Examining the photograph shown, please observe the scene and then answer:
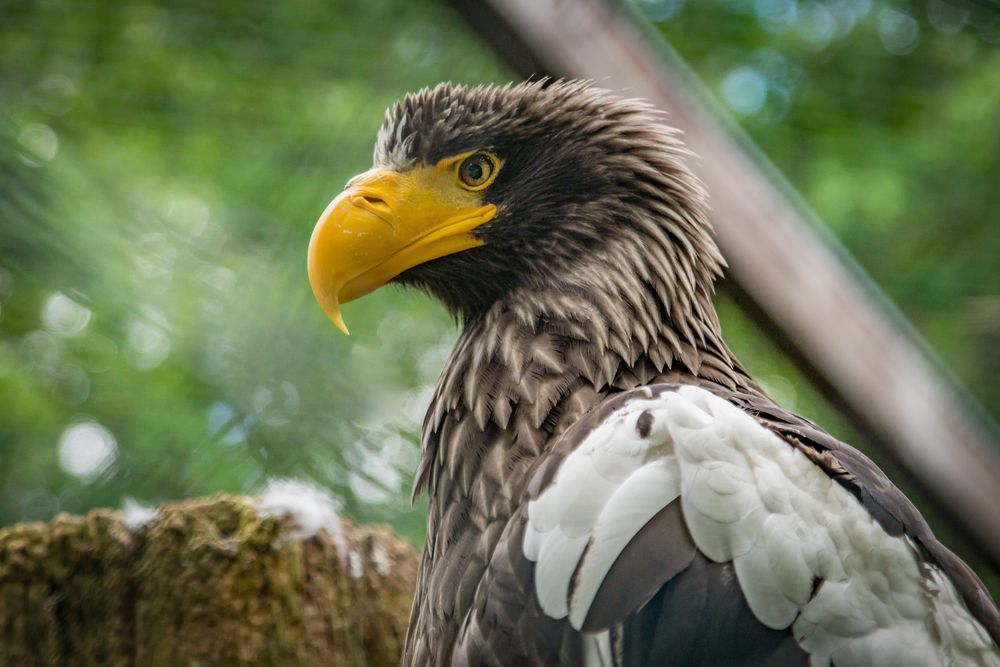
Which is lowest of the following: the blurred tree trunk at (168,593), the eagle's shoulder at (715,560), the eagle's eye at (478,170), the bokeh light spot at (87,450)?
the bokeh light spot at (87,450)

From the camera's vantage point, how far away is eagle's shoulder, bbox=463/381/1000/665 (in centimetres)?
152

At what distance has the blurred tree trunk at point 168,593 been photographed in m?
1.78

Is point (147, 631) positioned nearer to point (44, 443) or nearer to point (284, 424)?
point (284, 424)

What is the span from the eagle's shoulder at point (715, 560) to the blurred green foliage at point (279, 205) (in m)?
0.56

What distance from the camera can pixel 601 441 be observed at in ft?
5.32

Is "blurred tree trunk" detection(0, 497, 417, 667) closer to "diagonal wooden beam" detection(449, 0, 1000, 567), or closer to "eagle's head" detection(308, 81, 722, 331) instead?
"eagle's head" detection(308, 81, 722, 331)

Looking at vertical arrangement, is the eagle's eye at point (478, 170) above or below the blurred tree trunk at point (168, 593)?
above

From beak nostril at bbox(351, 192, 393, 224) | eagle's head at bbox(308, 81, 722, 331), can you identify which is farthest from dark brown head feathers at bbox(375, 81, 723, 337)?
beak nostril at bbox(351, 192, 393, 224)

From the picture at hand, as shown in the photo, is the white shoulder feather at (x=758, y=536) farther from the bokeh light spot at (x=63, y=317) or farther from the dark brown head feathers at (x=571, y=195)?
the bokeh light spot at (x=63, y=317)

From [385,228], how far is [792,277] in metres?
0.78

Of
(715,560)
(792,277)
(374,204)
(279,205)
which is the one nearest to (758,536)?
(715,560)

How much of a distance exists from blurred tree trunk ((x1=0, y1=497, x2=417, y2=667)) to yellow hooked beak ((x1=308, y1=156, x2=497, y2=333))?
42 cm

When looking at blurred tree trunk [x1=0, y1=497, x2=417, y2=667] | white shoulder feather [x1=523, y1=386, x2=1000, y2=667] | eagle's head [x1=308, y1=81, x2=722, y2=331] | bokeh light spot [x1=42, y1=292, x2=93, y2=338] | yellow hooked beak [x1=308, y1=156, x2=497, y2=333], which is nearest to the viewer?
white shoulder feather [x1=523, y1=386, x2=1000, y2=667]

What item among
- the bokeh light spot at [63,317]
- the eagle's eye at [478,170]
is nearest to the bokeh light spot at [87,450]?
the bokeh light spot at [63,317]
